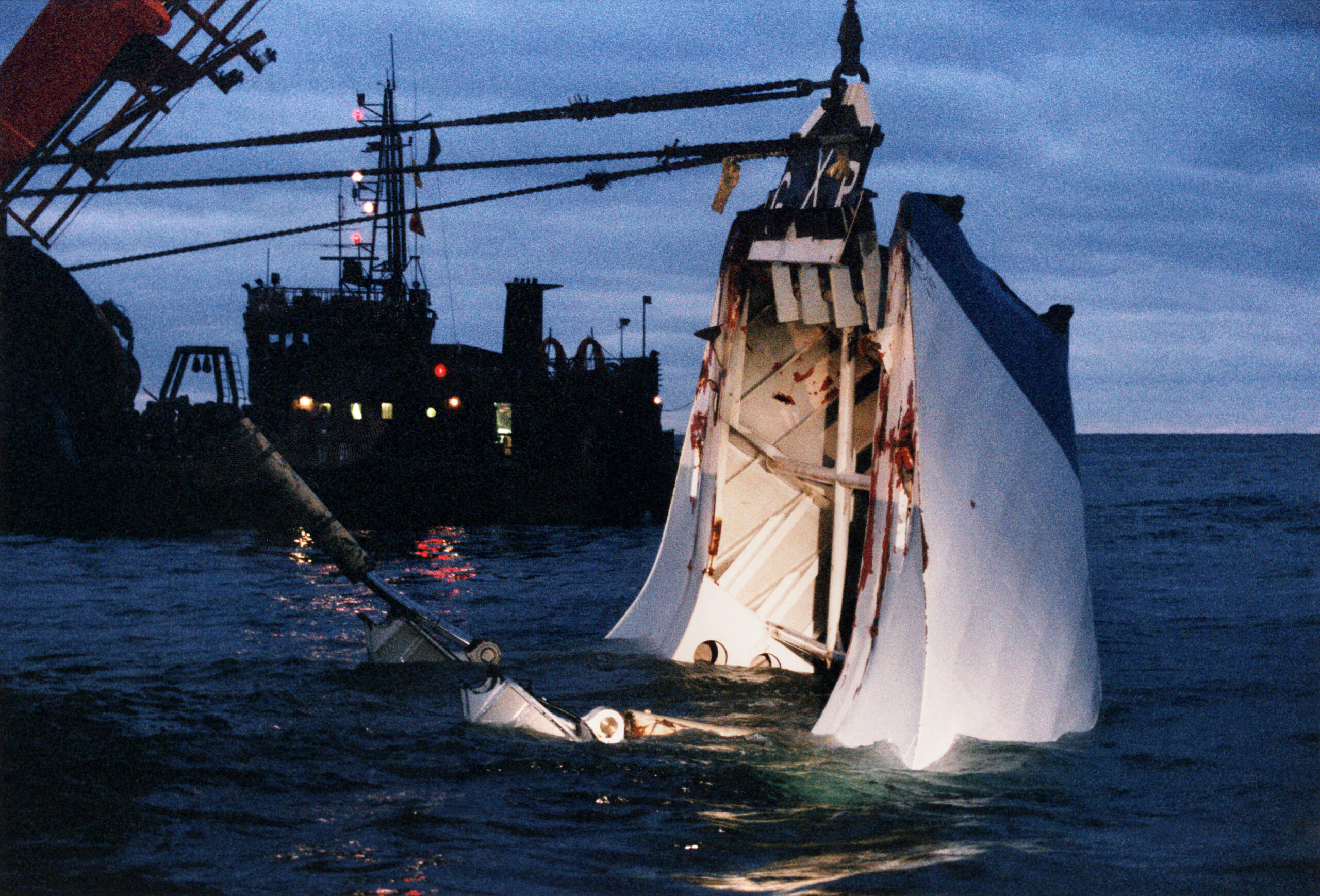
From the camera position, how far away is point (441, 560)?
2184cm

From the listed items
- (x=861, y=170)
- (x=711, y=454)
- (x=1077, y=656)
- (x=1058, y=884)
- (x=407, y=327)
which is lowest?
(x=1058, y=884)

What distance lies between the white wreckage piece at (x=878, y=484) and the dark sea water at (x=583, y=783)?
402 millimetres

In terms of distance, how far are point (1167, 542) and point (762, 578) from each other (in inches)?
803

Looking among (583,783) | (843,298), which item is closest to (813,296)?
(843,298)

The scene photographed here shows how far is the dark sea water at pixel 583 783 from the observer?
448 cm

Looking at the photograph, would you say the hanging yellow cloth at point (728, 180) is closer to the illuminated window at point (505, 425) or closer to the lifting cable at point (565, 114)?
the lifting cable at point (565, 114)

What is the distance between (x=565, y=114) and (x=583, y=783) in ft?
11.7

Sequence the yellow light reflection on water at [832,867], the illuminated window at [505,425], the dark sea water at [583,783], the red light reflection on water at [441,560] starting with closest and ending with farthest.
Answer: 1. the yellow light reflection on water at [832,867]
2. the dark sea water at [583,783]
3. the red light reflection on water at [441,560]
4. the illuminated window at [505,425]

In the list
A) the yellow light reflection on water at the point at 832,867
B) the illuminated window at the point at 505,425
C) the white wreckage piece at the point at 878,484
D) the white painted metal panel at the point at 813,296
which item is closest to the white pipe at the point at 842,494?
the white wreckage piece at the point at 878,484

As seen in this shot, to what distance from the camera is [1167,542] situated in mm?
25719

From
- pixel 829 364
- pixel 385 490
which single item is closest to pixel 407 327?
pixel 385 490

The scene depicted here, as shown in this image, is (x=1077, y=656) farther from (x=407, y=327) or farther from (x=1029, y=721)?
(x=407, y=327)

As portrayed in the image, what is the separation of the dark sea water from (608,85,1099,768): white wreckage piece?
402 mm

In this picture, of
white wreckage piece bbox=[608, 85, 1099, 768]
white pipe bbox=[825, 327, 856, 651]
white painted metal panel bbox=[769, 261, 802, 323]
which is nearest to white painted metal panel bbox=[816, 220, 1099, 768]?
white wreckage piece bbox=[608, 85, 1099, 768]
